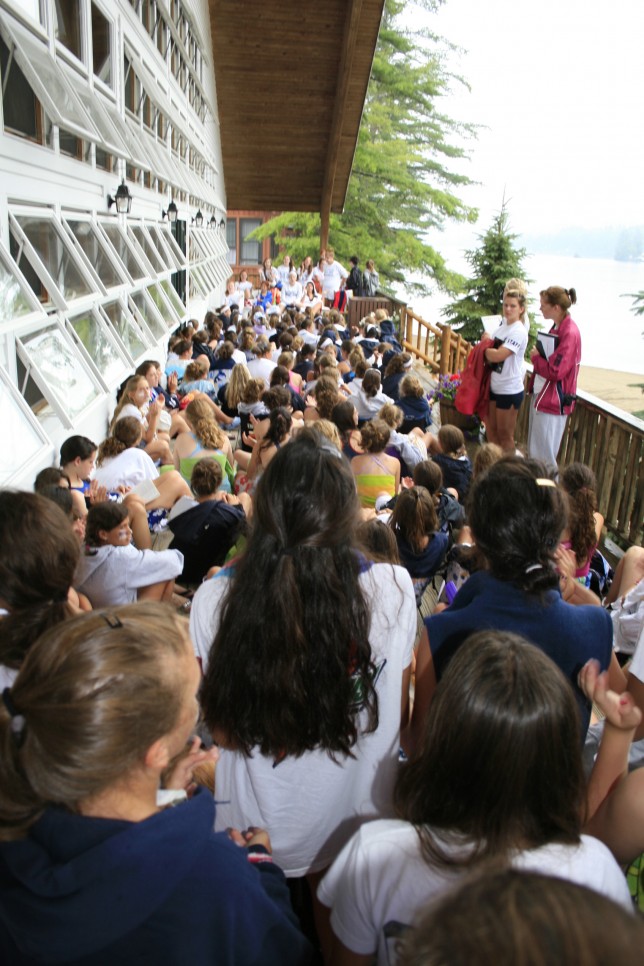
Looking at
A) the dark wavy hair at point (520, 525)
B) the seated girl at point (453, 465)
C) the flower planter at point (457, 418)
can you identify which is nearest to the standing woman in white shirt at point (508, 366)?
the seated girl at point (453, 465)

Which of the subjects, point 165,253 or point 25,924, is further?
point 165,253

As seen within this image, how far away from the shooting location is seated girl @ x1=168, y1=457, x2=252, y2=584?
13.3ft

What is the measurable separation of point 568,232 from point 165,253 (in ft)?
222

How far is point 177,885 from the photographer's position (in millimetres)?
1101

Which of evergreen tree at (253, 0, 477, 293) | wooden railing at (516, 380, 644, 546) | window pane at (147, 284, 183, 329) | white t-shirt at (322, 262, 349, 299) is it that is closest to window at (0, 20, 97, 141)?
window pane at (147, 284, 183, 329)

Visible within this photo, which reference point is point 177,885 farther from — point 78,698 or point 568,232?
point 568,232

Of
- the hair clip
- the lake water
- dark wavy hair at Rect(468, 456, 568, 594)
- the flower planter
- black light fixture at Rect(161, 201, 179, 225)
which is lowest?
the lake water

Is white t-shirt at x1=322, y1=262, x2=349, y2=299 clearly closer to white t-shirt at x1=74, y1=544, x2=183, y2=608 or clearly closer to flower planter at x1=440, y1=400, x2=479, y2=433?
flower planter at x1=440, y1=400, x2=479, y2=433

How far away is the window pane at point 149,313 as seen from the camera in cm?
925

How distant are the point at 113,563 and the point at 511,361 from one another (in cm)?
437

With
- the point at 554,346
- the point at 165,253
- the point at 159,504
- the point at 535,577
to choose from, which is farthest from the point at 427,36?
the point at 535,577

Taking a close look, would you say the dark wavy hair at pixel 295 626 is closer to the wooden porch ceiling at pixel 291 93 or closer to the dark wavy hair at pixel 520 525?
the dark wavy hair at pixel 520 525

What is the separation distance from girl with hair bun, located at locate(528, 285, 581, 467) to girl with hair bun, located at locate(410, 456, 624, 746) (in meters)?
3.95

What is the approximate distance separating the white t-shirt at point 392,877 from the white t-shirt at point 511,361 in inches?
220
